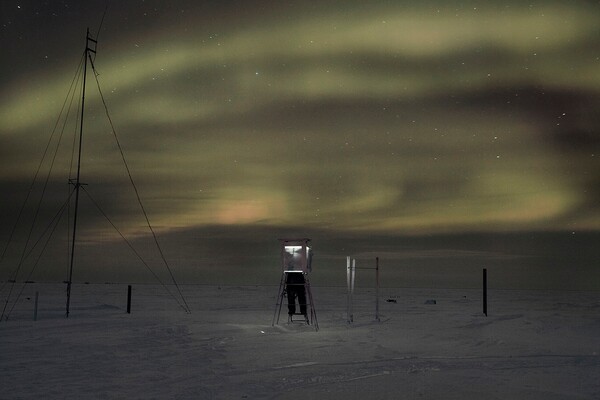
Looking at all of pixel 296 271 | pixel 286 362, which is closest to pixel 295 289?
pixel 296 271

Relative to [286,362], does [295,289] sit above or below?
above

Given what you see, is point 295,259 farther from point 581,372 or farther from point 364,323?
point 581,372

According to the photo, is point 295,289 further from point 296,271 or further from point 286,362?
point 286,362

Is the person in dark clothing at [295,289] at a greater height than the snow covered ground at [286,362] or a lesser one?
greater

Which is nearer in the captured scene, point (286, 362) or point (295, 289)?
point (286, 362)

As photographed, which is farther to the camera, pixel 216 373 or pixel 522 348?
pixel 522 348

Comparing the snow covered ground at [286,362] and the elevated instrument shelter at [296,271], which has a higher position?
the elevated instrument shelter at [296,271]

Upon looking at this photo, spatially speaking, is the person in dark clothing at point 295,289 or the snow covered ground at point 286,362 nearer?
the snow covered ground at point 286,362

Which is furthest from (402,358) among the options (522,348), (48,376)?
(48,376)

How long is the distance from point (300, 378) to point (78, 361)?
4.96 metres

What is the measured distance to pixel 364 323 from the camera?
2491cm

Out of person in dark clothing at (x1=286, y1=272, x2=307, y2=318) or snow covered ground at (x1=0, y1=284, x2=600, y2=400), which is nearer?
snow covered ground at (x1=0, y1=284, x2=600, y2=400)

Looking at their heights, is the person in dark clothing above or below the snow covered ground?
above

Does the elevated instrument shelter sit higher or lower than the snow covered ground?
higher
